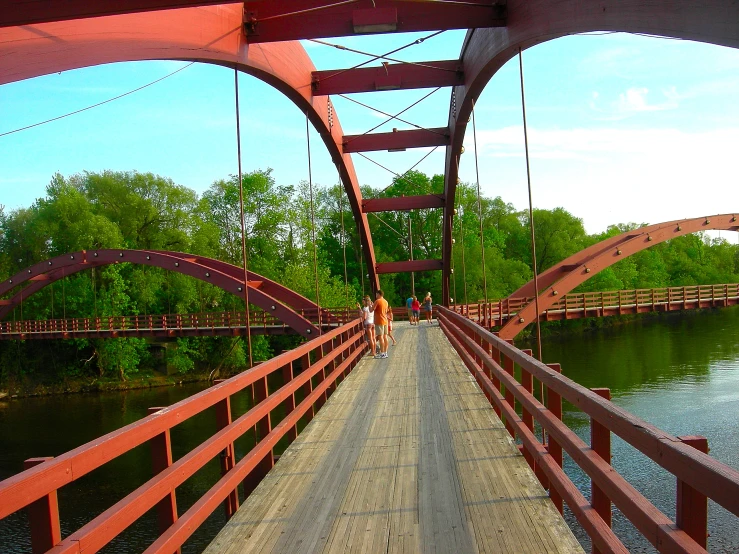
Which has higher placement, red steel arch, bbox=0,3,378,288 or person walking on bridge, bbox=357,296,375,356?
red steel arch, bbox=0,3,378,288

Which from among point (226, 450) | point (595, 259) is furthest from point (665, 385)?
point (226, 450)

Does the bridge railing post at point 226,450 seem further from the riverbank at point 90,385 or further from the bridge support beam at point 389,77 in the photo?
the riverbank at point 90,385

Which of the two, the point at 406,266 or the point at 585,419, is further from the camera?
the point at 406,266

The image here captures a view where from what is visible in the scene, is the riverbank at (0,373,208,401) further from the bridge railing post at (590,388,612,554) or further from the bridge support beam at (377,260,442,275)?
the bridge railing post at (590,388,612,554)

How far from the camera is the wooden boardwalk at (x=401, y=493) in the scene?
12.1 feet

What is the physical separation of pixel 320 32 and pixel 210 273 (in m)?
18.2

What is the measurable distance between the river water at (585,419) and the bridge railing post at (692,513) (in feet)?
45.0

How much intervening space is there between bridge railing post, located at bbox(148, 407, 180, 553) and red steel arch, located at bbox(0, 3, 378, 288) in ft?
12.0

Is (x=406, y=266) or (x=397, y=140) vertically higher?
(x=397, y=140)

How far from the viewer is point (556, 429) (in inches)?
150

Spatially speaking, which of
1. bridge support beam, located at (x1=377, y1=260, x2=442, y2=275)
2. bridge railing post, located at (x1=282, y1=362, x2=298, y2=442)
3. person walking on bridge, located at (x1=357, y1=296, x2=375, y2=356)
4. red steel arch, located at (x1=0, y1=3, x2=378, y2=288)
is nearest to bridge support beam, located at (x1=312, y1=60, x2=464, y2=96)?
red steel arch, located at (x1=0, y1=3, x2=378, y2=288)

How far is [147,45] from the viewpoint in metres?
7.35

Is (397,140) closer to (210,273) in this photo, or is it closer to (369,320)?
(369,320)

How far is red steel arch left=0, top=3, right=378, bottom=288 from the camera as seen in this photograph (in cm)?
576
